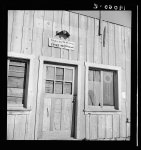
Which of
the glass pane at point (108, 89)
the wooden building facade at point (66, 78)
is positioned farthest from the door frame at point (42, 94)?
the glass pane at point (108, 89)

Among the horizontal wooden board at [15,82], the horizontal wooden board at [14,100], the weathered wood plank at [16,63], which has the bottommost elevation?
the horizontal wooden board at [14,100]

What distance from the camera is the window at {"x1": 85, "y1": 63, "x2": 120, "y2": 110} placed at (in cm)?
588

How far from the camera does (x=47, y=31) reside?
17.7ft

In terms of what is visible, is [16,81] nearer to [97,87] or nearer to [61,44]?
[61,44]

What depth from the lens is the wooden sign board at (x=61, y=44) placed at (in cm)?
540

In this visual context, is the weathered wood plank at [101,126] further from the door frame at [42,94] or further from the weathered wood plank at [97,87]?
the door frame at [42,94]

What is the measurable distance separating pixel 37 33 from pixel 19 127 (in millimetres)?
2516

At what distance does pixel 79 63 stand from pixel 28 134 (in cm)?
241

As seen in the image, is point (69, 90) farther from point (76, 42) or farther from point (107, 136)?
point (107, 136)

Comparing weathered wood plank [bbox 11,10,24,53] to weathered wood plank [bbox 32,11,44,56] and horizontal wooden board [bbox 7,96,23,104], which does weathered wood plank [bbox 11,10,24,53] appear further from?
horizontal wooden board [bbox 7,96,23,104]

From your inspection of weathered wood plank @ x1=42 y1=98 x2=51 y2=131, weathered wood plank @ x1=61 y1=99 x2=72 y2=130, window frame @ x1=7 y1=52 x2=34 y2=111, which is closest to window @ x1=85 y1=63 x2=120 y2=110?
weathered wood plank @ x1=61 y1=99 x2=72 y2=130

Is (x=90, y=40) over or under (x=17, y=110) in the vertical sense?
over

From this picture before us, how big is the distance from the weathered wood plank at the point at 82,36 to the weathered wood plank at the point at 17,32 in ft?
5.80

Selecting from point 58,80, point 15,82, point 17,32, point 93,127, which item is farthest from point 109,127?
point 17,32
